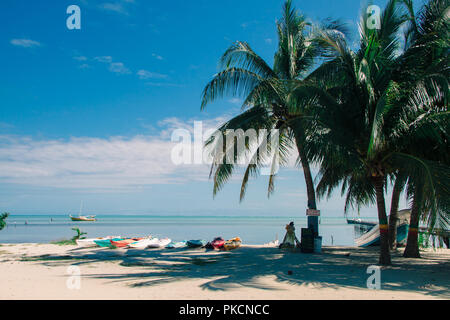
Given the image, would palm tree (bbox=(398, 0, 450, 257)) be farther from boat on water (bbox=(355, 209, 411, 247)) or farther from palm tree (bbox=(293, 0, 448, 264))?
boat on water (bbox=(355, 209, 411, 247))

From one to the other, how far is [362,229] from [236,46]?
2786 cm

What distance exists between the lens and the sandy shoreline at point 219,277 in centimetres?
660

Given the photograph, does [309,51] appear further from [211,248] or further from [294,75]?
[211,248]

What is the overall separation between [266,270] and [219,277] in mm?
1685

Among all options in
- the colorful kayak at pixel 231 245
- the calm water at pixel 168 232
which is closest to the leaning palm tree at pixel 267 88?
the colorful kayak at pixel 231 245

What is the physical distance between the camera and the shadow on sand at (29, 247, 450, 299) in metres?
7.56

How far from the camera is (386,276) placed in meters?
8.33

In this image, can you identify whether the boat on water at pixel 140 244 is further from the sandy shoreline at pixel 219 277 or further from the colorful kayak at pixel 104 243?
the sandy shoreline at pixel 219 277

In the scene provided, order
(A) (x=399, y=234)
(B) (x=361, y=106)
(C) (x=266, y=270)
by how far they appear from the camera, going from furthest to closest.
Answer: (A) (x=399, y=234) < (B) (x=361, y=106) < (C) (x=266, y=270)

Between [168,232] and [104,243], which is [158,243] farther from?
[168,232]

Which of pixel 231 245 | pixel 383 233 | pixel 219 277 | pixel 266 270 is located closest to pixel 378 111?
pixel 383 233

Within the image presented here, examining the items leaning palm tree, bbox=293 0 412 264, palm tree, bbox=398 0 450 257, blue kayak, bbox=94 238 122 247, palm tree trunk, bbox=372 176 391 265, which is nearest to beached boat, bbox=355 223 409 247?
palm tree, bbox=398 0 450 257

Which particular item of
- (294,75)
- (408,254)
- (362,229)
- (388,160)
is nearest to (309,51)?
(294,75)

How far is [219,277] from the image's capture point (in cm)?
846
